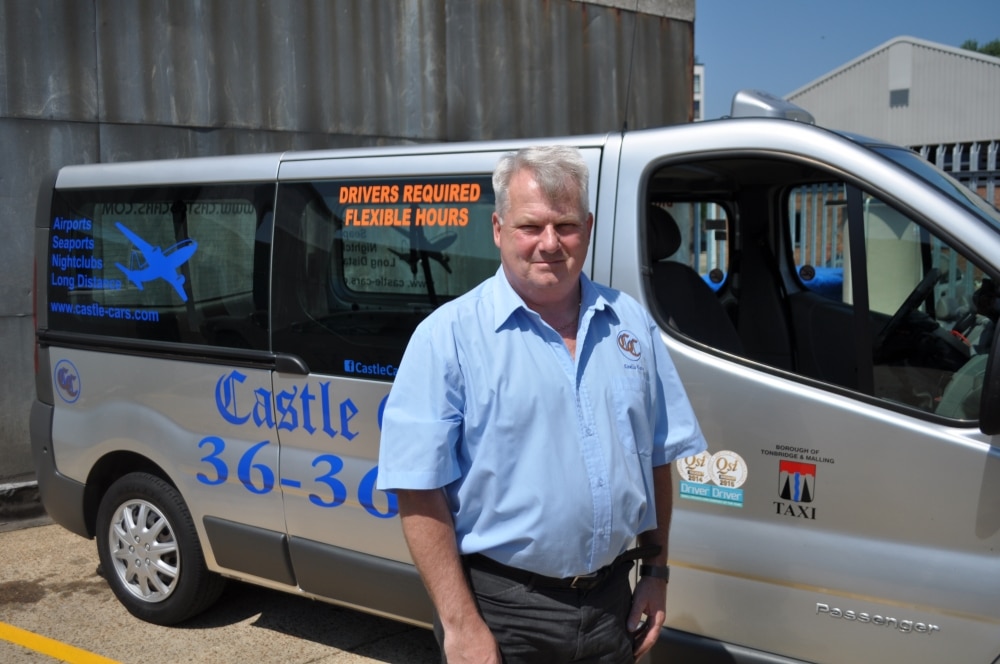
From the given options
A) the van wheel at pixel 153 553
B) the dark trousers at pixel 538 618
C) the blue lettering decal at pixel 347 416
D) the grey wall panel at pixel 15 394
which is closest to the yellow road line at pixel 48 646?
the van wheel at pixel 153 553

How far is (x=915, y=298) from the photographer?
3395 millimetres

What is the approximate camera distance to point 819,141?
293 cm

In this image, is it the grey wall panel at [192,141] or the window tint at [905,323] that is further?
the grey wall panel at [192,141]

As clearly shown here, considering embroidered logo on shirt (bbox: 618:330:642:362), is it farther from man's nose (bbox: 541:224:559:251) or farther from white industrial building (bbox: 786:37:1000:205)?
white industrial building (bbox: 786:37:1000:205)

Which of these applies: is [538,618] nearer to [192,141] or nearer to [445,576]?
[445,576]

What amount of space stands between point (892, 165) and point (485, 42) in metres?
6.45

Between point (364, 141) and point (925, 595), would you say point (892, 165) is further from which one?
point (364, 141)

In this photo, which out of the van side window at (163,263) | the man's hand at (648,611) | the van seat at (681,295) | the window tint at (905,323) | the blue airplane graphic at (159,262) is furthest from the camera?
the blue airplane graphic at (159,262)

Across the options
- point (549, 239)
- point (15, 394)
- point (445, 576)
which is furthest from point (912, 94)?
point (445, 576)

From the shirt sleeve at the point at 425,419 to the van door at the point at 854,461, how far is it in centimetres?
119

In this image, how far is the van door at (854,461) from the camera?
2682mm

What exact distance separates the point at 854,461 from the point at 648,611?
0.83 metres

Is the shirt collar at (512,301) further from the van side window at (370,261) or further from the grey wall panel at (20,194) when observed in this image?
the grey wall panel at (20,194)

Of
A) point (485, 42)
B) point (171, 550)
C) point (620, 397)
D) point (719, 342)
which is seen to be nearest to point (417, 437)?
point (620, 397)
